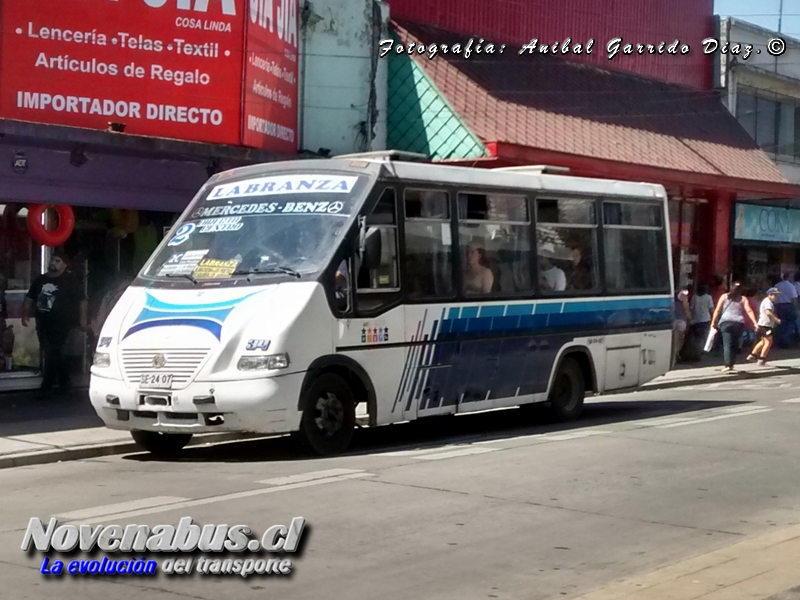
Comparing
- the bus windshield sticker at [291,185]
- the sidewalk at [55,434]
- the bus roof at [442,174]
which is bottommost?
the sidewalk at [55,434]

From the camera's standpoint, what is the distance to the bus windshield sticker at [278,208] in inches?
469

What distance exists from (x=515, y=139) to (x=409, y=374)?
9.19 metres

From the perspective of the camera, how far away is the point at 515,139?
2078 cm

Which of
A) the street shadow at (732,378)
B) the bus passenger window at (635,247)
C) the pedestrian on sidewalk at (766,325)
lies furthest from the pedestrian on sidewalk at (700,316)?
the bus passenger window at (635,247)

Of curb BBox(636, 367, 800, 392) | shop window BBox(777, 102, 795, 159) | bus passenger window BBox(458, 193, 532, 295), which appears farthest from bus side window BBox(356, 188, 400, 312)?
shop window BBox(777, 102, 795, 159)

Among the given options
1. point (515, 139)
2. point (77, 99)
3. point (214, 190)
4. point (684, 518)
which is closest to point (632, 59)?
point (515, 139)

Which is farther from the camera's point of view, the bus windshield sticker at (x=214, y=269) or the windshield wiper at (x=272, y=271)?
the bus windshield sticker at (x=214, y=269)

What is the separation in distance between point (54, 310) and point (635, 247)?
25.0ft

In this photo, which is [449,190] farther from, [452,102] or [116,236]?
[452,102]

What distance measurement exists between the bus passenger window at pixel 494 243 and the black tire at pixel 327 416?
85.3 inches

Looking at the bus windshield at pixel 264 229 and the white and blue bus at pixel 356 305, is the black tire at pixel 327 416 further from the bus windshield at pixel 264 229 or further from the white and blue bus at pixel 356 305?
the bus windshield at pixel 264 229

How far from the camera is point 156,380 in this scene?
36.4ft

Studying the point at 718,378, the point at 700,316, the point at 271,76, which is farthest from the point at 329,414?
the point at 700,316

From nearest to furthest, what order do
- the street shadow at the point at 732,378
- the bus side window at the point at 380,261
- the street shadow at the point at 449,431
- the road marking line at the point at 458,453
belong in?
1. the road marking line at the point at 458,453
2. the bus side window at the point at 380,261
3. the street shadow at the point at 449,431
4. the street shadow at the point at 732,378
